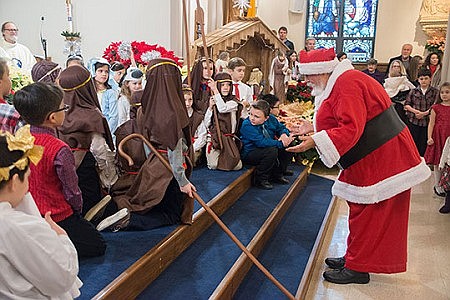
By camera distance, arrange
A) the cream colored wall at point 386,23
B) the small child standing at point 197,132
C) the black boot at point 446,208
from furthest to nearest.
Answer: the cream colored wall at point 386,23, the black boot at point 446,208, the small child standing at point 197,132

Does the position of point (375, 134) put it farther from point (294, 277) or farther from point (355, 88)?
point (294, 277)

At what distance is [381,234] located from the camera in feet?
10.1

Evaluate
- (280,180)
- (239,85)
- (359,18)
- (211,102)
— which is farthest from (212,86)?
(359,18)

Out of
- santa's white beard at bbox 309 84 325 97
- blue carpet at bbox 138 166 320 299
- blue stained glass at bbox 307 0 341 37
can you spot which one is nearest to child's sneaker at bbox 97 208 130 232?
blue carpet at bbox 138 166 320 299

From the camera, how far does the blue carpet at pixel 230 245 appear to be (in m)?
2.75

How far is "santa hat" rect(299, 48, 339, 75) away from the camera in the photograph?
3.04 metres

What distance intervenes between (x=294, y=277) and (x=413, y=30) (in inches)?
392

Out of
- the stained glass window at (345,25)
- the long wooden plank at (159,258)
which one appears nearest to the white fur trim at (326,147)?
the long wooden plank at (159,258)

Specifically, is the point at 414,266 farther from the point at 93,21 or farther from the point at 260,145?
the point at 93,21

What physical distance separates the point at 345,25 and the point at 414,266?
9734 millimetres

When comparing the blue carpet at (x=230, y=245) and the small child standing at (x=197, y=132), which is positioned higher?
the small child standing at (x=197, y=132)

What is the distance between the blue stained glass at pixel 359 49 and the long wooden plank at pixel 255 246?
25.5 ft

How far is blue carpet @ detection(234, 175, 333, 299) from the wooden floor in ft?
0.48

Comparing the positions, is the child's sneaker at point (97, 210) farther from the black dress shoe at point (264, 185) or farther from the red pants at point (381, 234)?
the black dress shoe at point (264, 185)
